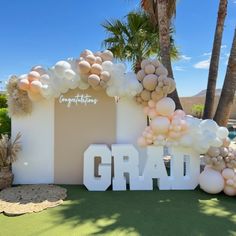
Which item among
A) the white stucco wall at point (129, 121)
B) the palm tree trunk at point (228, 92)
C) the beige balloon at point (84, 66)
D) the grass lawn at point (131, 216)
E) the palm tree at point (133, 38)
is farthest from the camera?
the palm tree at point (133, 38)

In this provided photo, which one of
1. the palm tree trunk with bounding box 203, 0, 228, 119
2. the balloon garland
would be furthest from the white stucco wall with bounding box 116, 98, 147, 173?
the palm tree trunk with bounding box 203, 0, 228, 119

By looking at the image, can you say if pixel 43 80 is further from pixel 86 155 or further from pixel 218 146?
pixel 218 146

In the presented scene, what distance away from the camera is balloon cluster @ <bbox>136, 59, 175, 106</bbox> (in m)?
4.64

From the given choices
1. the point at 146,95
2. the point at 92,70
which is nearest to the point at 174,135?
the point at 146,95

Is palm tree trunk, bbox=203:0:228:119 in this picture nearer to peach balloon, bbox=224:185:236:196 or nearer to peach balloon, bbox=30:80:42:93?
peach balloon, bbox=224:185:236:196

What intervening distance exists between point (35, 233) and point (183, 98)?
857 inches

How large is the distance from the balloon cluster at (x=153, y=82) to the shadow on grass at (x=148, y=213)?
1.83 metres

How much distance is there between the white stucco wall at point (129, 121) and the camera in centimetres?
507

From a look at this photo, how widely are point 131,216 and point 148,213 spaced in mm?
283

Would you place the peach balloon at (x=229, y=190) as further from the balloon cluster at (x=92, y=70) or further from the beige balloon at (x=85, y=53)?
the beige balloon at (x=85, y=53)

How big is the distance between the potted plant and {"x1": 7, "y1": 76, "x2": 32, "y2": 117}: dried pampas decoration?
1.91 ft

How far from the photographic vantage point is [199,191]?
4.71 metres

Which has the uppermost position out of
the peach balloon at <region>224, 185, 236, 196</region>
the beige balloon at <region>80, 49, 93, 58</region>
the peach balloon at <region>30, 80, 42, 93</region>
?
the beige balloon at <region>80, 49, 93, 58</region>

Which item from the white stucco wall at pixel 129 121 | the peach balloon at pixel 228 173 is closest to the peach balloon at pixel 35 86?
the white stucco wall at pixel 129 121
